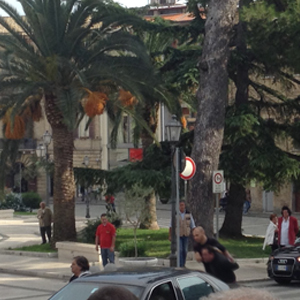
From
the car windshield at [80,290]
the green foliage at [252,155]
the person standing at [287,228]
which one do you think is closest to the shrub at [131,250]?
the person standing at [287,228]

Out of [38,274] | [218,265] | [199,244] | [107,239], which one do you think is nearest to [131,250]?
[38,274]

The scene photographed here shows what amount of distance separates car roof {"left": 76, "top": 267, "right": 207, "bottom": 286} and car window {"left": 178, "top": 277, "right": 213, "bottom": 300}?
86mm

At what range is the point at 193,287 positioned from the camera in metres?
8.33

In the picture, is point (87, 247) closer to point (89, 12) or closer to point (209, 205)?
point (209, 205)

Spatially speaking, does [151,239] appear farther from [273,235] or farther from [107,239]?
[107,239]

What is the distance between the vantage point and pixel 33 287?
59.3 feet

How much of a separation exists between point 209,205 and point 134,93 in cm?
436

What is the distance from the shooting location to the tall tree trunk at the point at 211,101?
75.7 feet

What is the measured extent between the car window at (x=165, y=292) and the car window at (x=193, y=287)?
0.13 m

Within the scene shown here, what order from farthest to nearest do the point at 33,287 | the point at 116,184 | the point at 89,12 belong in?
the point at 116,184 → the point at 89,12 → the point at 33,287

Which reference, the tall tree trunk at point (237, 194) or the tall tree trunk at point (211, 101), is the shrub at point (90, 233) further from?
the tall tree trunk at point (237, 194)

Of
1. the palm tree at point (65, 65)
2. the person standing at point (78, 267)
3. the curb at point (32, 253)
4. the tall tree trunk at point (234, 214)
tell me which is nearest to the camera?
the person standing at point (78, 267)

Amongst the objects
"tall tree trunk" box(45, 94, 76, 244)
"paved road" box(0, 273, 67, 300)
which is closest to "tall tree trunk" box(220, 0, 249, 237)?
"tall tree trunk" box(45, 94, 76, 244)

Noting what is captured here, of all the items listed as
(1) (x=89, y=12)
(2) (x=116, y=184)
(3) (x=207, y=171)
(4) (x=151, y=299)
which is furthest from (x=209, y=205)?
(4) (x=151, y=299)
